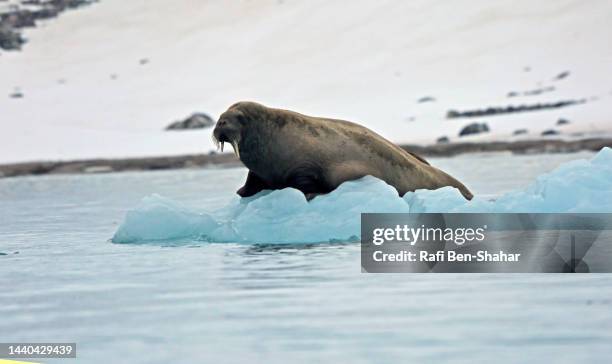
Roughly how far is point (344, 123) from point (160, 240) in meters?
2.33

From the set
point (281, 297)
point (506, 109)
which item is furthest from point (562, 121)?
point (281, 297)

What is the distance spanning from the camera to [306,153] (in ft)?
42.4

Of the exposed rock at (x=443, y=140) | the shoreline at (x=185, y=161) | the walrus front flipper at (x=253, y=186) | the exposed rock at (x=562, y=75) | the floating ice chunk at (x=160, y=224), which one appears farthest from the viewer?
the exposed rock at (x=562, y=75)

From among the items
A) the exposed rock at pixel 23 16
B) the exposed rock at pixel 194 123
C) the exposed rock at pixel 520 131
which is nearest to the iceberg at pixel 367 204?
the exposed rock at pixel 520 131

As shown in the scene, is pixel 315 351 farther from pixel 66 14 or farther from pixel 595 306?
pixel 66 14

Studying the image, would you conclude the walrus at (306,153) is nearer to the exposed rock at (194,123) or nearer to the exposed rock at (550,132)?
the exposed rock at (550,132)

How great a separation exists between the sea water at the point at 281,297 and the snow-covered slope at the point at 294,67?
88.4 ft

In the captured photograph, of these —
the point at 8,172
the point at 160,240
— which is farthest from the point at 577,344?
the point at 8,172

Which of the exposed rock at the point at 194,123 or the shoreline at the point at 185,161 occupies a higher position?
the exposed rock at the point at 194,123

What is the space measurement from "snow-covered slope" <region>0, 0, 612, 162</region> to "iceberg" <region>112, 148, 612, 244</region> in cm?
2631

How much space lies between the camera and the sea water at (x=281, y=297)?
696cm

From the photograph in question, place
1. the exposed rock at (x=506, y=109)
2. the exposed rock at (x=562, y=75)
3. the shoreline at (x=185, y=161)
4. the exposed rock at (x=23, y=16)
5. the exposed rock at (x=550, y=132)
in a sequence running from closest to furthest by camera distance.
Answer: the shoreline at (x=185, y=161) < the exposed rock at (x=550, y=132) < the exposed rock at (x=506, y=109) < the exposed rock at (x=562, y=75) < the exposed rock at (x=23, y=16)

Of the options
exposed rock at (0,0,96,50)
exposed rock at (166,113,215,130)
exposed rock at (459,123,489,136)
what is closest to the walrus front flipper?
exposed rock at (459,123,489,136)

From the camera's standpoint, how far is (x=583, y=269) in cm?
967
